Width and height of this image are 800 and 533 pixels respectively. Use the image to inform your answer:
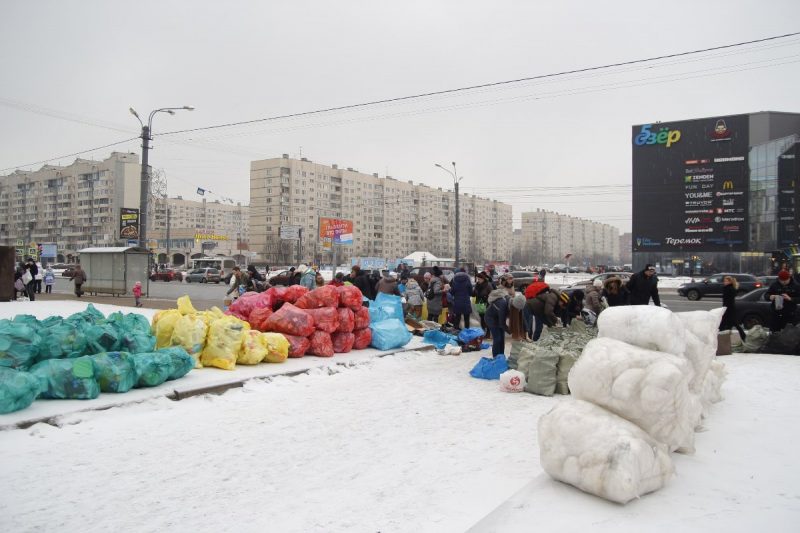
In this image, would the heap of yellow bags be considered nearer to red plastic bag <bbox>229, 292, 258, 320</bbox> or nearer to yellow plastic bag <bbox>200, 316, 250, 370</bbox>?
yellow plastic bag <bbox>200, 316, 250, 370</bbox>

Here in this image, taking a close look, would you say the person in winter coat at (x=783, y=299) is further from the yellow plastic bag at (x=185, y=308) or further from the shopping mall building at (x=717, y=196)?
the shopping mall building at (x=717, y=196)

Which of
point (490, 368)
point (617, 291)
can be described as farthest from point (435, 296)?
point (490, 368)

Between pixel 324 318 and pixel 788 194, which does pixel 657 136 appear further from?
pixel 324 318

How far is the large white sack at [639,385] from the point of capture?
3.64 meters

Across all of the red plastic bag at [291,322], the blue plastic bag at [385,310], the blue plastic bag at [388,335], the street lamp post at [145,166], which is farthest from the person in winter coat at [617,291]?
the street lamp post at [145,166]

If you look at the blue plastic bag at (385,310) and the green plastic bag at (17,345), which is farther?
the blue plastic bag at (385,310)

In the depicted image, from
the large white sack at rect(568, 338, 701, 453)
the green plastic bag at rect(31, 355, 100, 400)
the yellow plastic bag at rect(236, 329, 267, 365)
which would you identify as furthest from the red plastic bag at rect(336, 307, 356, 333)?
the large white sack at rect(568, 338, 701, 453)

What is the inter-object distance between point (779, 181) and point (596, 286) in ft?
161

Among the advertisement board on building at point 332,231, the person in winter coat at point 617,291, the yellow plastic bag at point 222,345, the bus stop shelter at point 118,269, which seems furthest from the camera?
the advertisement board on building at point 332,231

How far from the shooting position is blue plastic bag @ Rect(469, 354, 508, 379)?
8414 millimetres

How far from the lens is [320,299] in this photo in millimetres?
10008

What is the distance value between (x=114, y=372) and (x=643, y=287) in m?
9.46

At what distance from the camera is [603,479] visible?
3.39 meters

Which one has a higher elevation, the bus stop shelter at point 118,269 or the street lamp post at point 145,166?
the street lamp post at point 145,166
